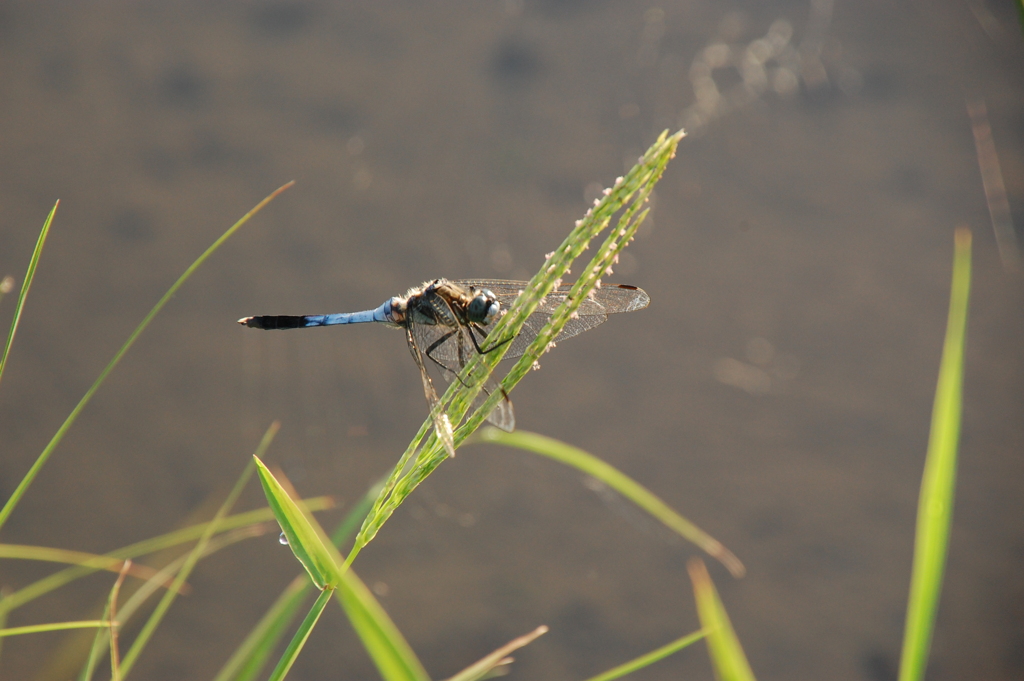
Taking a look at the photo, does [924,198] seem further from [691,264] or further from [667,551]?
[667,551]

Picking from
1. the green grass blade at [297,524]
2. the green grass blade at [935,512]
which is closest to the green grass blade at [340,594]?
the green grass blade at [297,524]

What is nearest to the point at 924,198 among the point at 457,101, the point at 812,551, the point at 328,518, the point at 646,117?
the point at 646,117

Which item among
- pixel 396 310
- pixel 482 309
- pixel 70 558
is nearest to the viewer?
pixel 70 558

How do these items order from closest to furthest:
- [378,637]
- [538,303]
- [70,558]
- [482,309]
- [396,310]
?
[378,637] < [538,303] < [70,558] < [482,309] < [396,310]

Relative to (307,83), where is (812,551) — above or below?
below

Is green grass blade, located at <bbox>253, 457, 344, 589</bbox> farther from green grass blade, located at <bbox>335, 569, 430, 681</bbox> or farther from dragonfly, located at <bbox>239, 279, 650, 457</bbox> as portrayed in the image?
dragonfly, located at <bbox>239, 279, 650, 457</bbox>

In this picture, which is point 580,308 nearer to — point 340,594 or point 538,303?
point 538,303

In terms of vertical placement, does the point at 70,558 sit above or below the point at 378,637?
below

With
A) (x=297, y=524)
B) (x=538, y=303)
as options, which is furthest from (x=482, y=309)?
(x=297, y=524)
